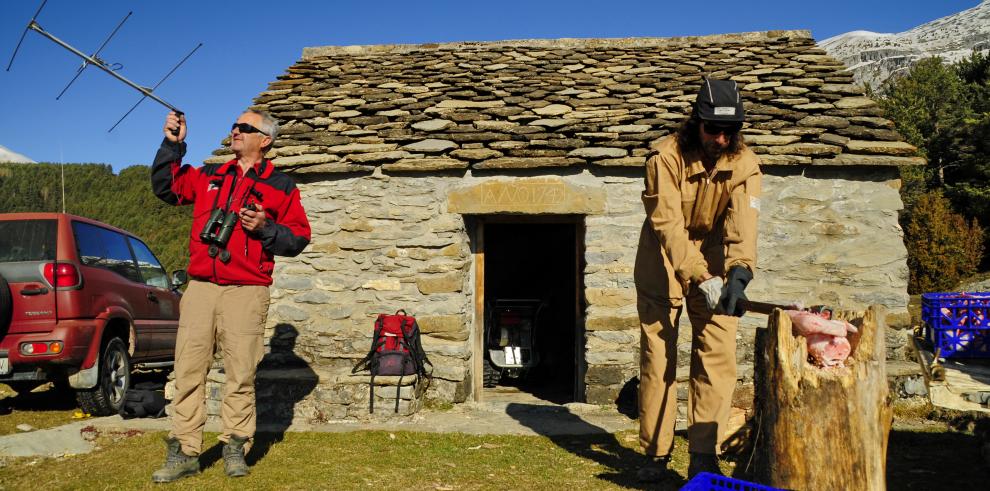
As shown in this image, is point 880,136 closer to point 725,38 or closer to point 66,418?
point 725,38

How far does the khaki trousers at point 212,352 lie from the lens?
12.2 ft

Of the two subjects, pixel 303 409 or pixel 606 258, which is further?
pixel 606 258

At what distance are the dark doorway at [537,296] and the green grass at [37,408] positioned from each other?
4.33 m

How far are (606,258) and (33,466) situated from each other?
15.4ft

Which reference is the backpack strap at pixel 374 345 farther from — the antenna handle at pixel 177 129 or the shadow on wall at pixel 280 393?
the antenna handle at pixel 177 129

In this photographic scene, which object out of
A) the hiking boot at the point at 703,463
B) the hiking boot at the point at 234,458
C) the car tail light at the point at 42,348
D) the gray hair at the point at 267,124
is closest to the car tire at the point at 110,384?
the car tail light at the point at 42,348

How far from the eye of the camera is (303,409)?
589cm

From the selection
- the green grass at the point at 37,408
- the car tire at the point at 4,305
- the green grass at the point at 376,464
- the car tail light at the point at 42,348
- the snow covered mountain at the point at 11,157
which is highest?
the snow covered mountain at the point at 11,157

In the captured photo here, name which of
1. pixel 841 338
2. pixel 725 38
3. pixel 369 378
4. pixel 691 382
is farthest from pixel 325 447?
pixel 725 38

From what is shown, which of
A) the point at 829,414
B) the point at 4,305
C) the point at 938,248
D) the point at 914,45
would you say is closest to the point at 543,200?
the point at 829,414

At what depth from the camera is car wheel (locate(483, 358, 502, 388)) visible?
343 inches

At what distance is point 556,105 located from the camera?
24.2 feet

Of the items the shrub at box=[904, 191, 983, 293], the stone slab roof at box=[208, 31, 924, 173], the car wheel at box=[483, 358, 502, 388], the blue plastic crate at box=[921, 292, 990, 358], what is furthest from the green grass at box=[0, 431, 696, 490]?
the shrub at box=[904, 191, 983, 293]

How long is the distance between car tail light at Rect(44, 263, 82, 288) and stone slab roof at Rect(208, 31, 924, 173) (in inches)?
72.8
